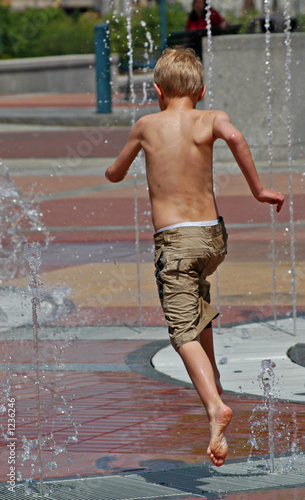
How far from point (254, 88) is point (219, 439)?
10.0m

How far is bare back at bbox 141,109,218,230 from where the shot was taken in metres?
3.31

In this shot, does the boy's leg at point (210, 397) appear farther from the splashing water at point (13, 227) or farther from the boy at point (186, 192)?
the splashing water at point (13, 227)

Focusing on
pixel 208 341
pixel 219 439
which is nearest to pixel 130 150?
pixel 208 341

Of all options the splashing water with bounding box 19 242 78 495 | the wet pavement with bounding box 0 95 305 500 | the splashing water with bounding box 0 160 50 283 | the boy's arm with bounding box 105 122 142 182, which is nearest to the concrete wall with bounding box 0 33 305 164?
the wet pavement with bounding box 0 95 305 500

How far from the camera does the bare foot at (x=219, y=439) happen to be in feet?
9.75

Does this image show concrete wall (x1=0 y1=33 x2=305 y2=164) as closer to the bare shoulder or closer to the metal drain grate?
the bare shoulder

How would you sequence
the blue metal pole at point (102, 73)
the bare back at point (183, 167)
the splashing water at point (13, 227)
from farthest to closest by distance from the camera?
the blue metal pole at point (102, 73) → the splashing water at point (13, 227) → the bare back at point (183, 167)

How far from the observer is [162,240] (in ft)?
10.9

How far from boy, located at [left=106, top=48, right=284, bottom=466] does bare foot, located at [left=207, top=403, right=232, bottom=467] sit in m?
0.22

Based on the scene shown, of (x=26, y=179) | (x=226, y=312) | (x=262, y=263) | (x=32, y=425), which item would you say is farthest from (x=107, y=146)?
(x=32, y=425)

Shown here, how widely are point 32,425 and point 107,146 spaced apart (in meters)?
12.8

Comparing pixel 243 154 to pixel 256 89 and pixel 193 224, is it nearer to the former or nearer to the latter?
pixel 193 224

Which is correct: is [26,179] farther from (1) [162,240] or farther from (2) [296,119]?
(1) [162,240]

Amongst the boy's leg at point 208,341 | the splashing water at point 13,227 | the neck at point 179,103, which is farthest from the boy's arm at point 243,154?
the splashing water at point 13,227
